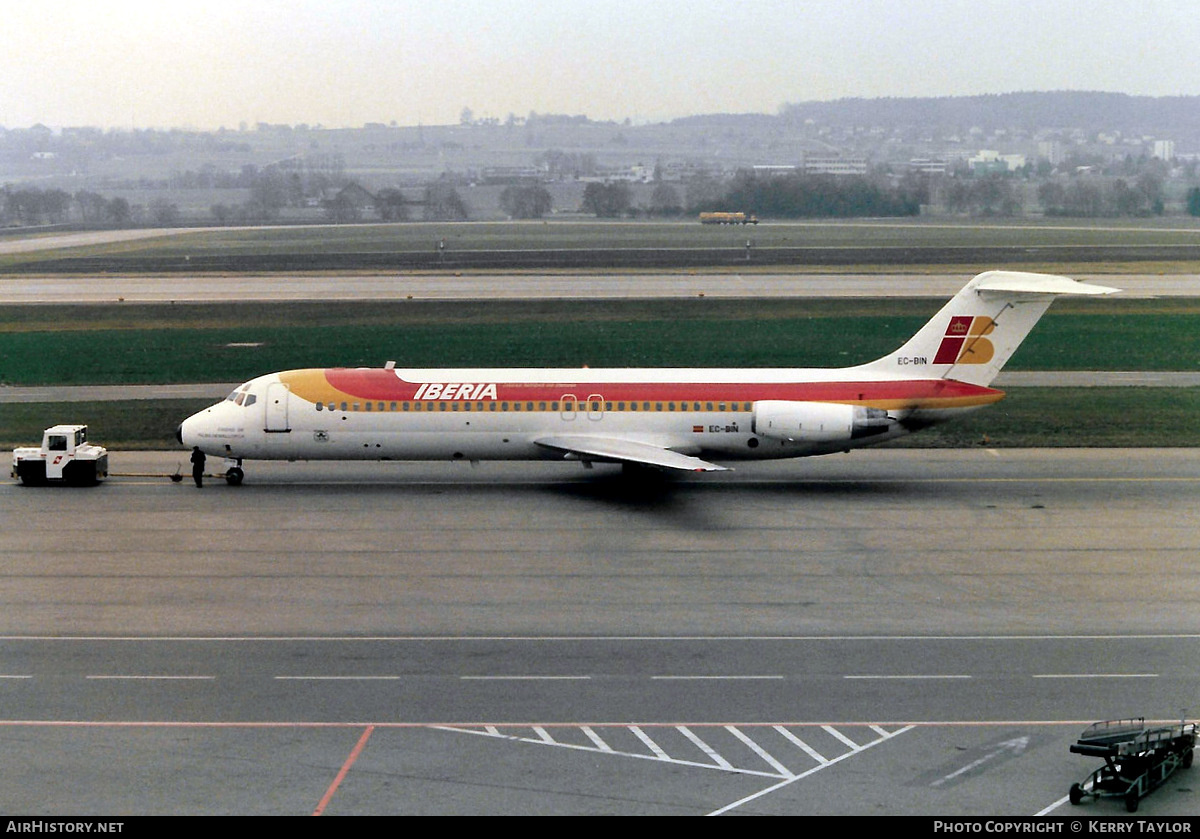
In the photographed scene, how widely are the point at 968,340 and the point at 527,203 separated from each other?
97.9 metres

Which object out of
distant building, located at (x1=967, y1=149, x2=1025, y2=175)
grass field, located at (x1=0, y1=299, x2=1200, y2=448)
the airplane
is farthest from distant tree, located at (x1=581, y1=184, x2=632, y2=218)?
the airplane

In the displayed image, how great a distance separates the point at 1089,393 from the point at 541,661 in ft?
117

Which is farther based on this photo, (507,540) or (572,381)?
(572,381)

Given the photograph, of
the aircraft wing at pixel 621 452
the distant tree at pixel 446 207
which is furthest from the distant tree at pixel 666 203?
the aircraft wing at pixel 621 452

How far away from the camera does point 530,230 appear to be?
122875 mm

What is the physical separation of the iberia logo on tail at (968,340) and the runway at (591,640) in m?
3.65

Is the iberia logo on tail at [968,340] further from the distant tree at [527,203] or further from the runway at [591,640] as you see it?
the distant tree at [527,203]

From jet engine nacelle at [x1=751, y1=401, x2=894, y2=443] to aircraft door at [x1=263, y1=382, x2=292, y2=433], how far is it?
13743 mm

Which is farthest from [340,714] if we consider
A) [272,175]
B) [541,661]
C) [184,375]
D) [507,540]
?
[272,175]

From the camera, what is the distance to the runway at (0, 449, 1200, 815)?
18.6 m

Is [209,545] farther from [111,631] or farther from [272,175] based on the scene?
[272,175]

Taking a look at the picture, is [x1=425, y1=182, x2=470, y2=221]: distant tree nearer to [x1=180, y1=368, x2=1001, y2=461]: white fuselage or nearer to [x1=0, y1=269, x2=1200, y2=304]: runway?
[x1=0, y1=269, x2=1200, y2=304]: runway

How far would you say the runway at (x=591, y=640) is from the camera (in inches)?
731

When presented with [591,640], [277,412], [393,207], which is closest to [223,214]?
[393,207]
